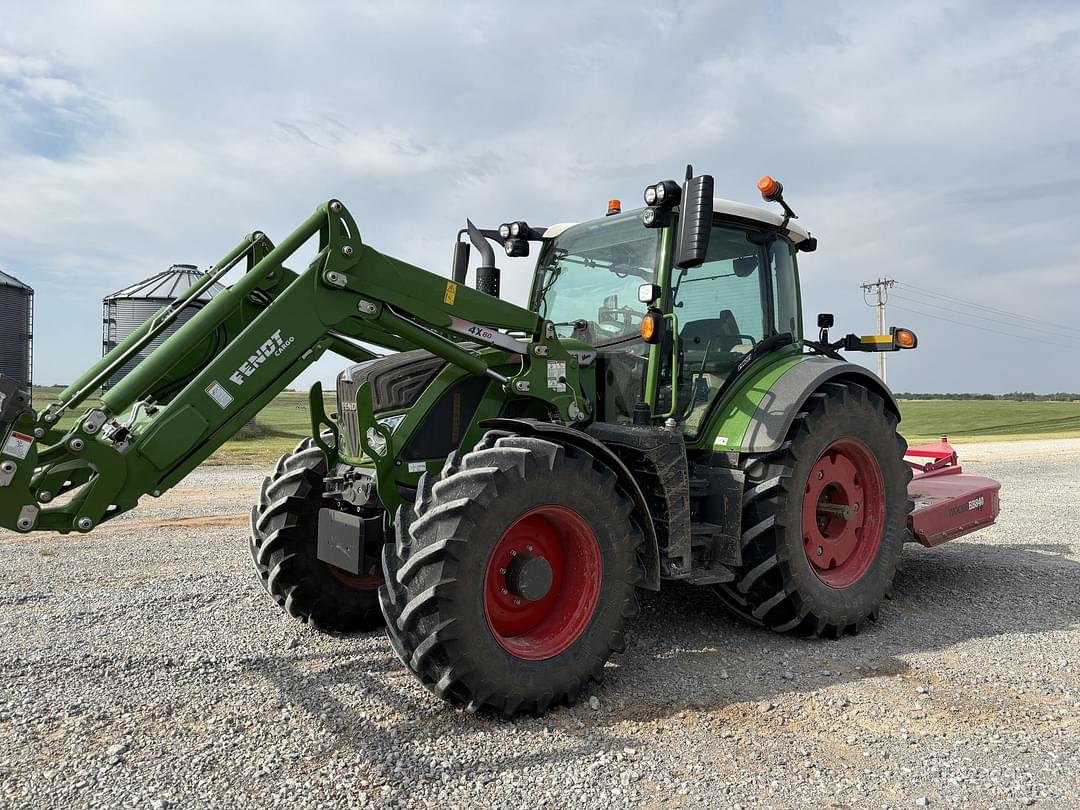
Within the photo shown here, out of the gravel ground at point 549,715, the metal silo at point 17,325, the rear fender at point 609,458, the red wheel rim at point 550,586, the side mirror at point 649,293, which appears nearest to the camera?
the gravel ground at point 549,715

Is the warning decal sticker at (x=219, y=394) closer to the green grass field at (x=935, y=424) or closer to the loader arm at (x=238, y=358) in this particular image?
the loader arm at (x=238, y=358)

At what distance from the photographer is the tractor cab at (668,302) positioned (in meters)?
5.06

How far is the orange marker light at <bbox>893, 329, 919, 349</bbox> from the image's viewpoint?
6.00m

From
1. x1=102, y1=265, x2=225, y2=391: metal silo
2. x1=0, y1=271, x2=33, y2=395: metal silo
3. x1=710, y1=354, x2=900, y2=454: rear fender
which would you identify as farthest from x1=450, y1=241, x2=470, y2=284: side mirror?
x1=102, y1=265, x2=225, y2=391: metal silo

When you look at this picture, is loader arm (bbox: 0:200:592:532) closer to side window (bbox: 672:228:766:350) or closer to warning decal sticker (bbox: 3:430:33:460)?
warning decal sticker (bbox: 3:430:33:460)

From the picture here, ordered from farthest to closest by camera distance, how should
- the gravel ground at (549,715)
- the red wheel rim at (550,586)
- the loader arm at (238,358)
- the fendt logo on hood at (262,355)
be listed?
the red wheel rim at (550,586)
the fendt logo on hood at (262,355)
the loader arm at (238,358)
the gravel ground at (549,715)

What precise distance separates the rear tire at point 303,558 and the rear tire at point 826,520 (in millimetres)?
2302

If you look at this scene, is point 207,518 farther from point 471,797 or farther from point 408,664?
point 471,797

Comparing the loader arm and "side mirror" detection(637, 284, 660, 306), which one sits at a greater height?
"side mirror" detection(637, 284, 660, 306)

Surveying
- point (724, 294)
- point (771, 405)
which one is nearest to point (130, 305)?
point (724, 294)

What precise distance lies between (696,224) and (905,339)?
2519mm

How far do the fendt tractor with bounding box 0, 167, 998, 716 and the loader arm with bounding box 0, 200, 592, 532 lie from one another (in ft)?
0.04

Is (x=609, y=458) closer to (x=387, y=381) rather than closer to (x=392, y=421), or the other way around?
(x=392, y=421)

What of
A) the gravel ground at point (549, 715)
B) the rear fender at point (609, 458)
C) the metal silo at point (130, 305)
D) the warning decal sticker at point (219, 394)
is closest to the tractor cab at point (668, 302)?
the rear fender at point (609, 458)
